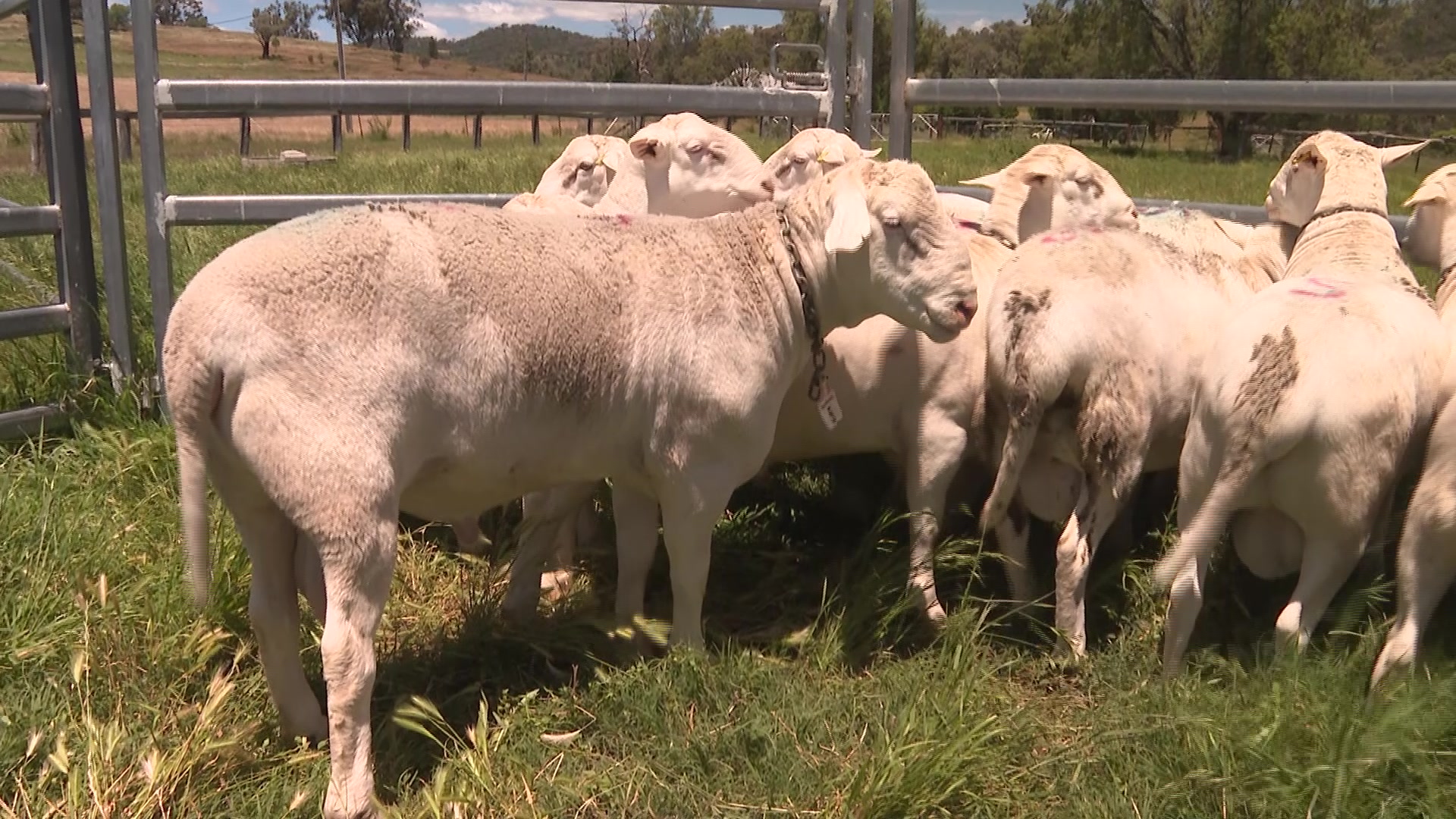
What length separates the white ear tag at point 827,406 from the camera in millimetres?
3820

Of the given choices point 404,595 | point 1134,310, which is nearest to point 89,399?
point 404,595

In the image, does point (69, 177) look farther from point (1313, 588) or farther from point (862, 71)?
point (1313, 588)

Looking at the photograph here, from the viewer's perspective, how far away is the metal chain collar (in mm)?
3697

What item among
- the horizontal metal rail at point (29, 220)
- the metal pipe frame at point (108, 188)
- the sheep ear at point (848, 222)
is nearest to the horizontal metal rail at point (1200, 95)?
the sheep ear at point (848, 222)

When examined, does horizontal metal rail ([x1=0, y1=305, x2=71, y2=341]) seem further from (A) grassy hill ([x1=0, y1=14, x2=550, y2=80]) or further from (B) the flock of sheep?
(A) grassy hill ([x1=0, y1=14, x2=550, y2=80])

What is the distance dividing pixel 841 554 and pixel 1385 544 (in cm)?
188

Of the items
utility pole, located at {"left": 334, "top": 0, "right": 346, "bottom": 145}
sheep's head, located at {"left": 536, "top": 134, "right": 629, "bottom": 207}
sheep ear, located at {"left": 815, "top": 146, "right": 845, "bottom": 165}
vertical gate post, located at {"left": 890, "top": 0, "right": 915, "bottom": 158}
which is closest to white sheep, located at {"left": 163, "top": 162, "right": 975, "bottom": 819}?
sheep ear, located at {"left": 815, "top": 146, "right": 845, "bottom": 165}

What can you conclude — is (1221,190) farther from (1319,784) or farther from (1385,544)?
(1319,784)

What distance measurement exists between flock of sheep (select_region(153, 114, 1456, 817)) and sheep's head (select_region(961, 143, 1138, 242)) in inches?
18.2

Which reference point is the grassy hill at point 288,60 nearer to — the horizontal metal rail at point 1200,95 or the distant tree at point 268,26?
the distant tree at point 268,26

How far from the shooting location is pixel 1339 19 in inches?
1465

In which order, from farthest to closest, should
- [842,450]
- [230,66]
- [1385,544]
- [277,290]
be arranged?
[230,66]
[842,450]
[1385,544]
[277,290]

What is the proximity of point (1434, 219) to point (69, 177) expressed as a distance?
5453mm

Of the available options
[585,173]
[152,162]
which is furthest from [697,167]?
[152,162]
